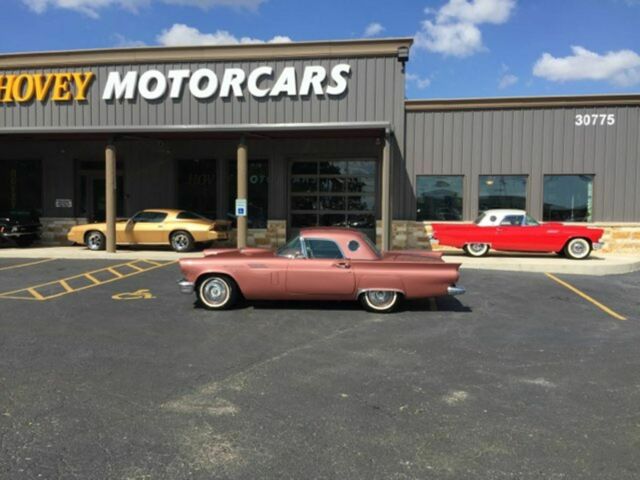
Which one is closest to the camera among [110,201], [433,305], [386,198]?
[433,305]

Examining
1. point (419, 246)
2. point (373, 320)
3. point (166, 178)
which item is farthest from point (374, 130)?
point (373, 320)

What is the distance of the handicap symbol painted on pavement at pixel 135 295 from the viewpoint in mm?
9352

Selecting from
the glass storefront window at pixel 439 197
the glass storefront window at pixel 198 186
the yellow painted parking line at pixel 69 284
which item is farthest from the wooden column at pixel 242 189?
the glass storefront window at pixel 439 197

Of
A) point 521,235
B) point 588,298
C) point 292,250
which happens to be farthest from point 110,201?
point 588,298

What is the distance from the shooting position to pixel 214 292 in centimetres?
842

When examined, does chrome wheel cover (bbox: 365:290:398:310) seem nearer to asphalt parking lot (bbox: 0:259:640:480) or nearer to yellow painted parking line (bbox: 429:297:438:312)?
asphalt parking lot (bbox: 0:259:640:480)

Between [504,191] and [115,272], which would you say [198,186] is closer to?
[115,272]

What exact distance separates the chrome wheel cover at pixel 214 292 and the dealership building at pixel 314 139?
7.64 meters

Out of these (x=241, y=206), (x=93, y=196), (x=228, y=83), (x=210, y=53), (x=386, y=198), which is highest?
(x=210, y=53)

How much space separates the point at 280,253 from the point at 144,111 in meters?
12.6

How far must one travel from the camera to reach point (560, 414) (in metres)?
4.34

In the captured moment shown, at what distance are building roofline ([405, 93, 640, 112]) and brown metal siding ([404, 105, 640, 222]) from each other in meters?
0.15

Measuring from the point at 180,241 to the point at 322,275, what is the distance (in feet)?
32.6

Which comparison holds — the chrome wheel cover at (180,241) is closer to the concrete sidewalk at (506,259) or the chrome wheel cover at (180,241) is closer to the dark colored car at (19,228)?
the concrete sidewalk at (506,259)
